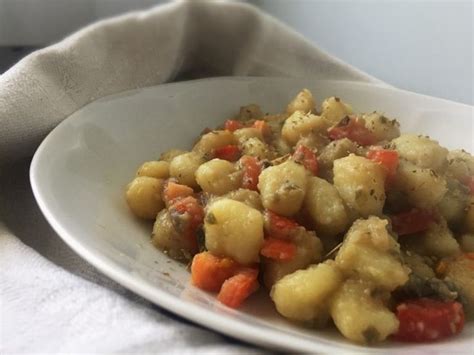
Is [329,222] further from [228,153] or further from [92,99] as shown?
[92,99]

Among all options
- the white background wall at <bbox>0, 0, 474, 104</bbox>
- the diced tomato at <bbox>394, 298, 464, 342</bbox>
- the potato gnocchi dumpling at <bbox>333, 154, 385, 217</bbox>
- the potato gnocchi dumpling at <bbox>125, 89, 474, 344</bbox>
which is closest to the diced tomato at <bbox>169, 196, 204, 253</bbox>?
the potato gnocchi dumpling at <bbox>125, 89, 474, 344</bbox>

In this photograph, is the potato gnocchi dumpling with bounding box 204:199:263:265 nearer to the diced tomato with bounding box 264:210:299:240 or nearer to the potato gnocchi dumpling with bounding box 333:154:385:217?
the diced tomato with bounding box 264:210:299:240

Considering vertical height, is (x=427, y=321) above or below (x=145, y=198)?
above

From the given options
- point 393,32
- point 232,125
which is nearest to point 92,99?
point 232,125

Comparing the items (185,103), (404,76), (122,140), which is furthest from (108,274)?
(404,76)

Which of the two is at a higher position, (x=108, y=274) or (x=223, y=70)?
(x=108, y=274)

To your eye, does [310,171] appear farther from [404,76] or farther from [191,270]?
[404,76]

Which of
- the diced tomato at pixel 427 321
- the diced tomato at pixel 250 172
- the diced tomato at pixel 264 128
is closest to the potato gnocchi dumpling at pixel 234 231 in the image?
the diced tomato at pixel 250 172
